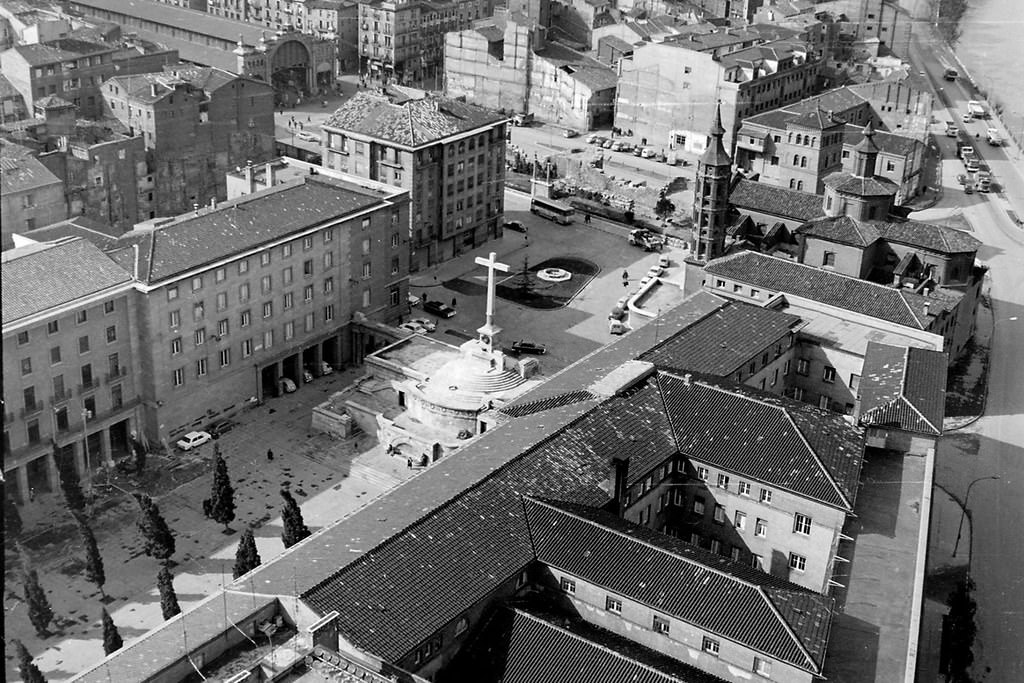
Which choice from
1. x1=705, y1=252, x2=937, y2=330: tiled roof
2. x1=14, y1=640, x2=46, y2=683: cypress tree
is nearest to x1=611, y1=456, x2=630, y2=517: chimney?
x1=14, y1=640, x2=46, y2=683: cypress tree

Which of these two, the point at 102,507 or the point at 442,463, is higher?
the point at 442,463

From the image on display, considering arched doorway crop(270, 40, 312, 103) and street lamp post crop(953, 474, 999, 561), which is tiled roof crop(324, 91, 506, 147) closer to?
arched doorway crop(270, 40, 312, 103)

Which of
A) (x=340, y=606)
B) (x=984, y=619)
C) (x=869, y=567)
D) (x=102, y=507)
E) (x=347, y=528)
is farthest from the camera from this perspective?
(x=102, y=507)

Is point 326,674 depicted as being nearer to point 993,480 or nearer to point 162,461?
point 162,461

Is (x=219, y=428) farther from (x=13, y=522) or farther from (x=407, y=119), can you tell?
(x=407, y=119)

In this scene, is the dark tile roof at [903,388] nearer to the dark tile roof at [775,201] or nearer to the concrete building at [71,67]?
the dark tile roof at [775,201]

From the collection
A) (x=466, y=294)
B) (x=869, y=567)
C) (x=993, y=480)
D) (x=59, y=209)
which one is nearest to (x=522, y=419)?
(x=869, y=567)
